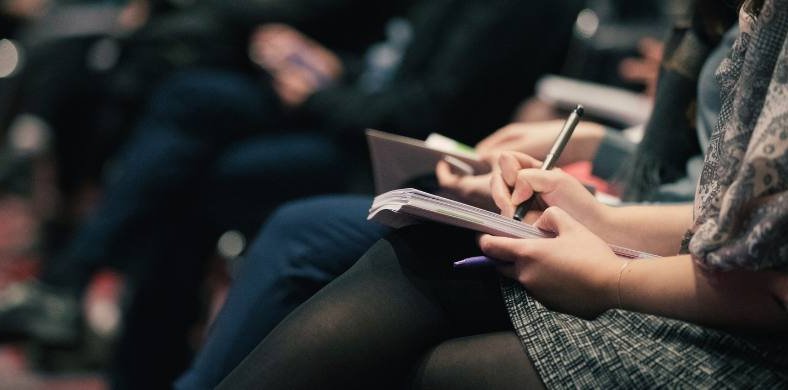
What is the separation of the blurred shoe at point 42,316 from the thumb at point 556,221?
1.53m

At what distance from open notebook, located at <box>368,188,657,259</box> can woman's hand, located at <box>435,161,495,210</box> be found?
0.22 m

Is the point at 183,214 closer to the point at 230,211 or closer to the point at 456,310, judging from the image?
the point at 230,211

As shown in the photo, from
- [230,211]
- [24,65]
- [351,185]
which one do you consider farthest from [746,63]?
[24,65]

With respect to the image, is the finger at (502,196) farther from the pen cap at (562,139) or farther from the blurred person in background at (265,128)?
the blurred person in background at (265,128)

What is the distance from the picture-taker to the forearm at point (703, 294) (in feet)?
2.59

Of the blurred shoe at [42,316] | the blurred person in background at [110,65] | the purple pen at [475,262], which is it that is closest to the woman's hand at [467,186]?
the purple pen at [475,262]

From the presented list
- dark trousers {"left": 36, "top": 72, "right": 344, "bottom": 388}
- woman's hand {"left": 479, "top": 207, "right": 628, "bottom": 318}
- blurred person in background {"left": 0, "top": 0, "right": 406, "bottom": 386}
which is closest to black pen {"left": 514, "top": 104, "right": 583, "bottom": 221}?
woman's hand {"left": 479, "top": 207, "right": 628, "bottom": 318}

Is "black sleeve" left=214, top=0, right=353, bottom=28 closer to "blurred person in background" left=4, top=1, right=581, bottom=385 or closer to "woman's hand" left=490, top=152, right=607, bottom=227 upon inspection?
"blurred person in background" left=4, top=1, right=581, bottom=385

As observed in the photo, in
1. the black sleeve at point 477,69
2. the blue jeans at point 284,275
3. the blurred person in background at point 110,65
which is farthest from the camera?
the blurred person in background at point 110,65

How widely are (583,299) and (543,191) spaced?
5.6 inches

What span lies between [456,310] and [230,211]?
129cm

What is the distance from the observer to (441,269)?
93 centimetres

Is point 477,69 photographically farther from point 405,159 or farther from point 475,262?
point 475,262

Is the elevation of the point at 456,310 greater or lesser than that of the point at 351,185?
greater
